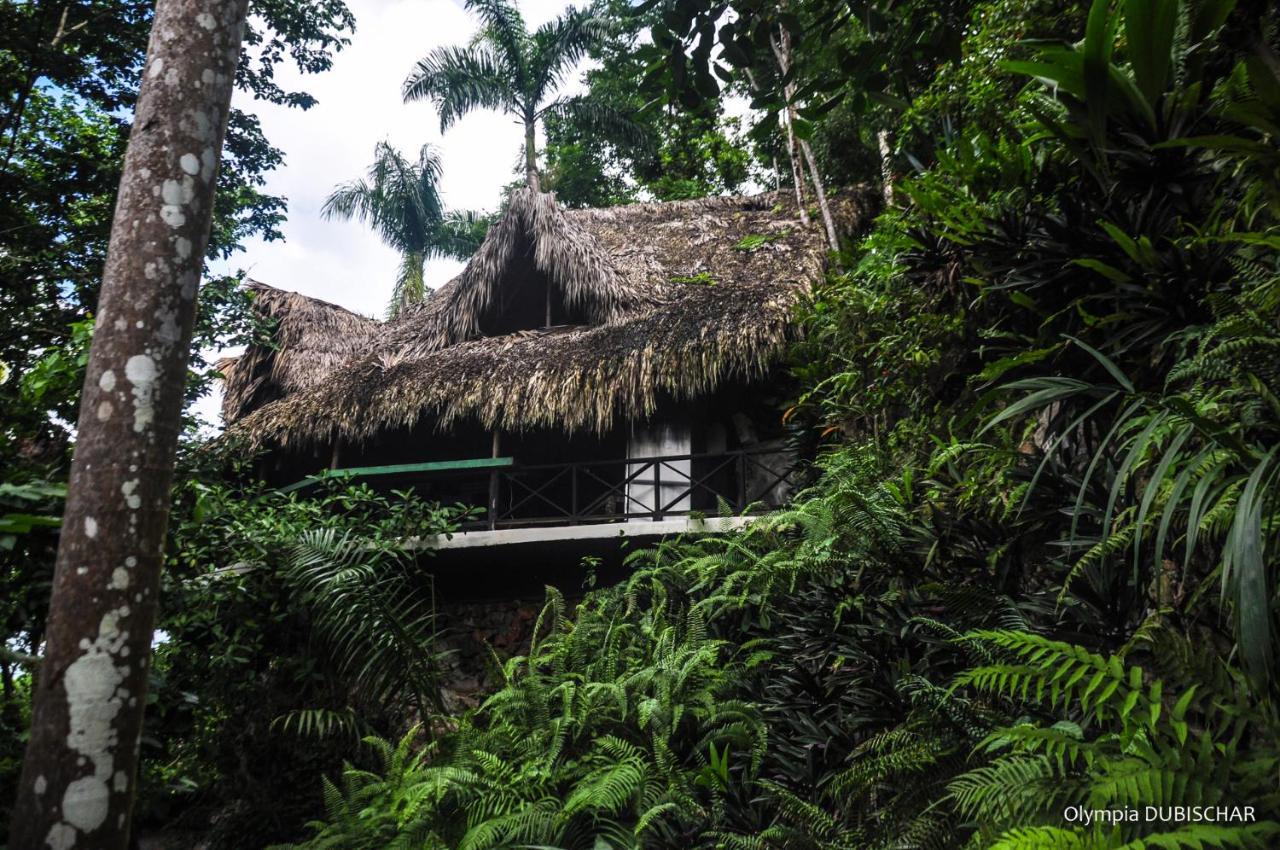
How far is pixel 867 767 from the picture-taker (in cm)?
336

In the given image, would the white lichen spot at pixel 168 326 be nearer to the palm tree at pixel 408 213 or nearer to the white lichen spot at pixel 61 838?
the white lichen spot at pixel 61 838

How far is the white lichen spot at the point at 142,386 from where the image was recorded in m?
2.42

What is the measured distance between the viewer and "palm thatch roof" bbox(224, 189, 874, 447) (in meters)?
→ 8.10

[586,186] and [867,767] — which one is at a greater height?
[586,186]

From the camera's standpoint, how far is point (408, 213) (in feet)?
71.6

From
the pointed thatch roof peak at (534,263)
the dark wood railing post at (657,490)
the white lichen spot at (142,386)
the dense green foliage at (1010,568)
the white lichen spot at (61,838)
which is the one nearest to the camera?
the white lichen spot at (61,838)

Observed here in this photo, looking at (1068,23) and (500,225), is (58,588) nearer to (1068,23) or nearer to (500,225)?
(1068,23)

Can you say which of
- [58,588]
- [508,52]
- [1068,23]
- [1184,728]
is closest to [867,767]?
[1184,728]

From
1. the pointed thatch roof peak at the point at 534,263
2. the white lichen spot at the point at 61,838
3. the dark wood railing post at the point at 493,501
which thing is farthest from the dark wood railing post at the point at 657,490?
the white lichen spot at the point at 61,838

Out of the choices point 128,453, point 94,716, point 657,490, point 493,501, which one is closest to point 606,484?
point 657,490

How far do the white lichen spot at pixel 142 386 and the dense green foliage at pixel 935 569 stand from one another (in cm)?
45

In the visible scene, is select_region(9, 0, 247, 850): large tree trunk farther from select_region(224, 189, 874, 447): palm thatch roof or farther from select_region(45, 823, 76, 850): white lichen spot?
select_region(224, 189, 874, 447): palm thatch roof

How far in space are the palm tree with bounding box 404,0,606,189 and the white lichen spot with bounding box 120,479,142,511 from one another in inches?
608

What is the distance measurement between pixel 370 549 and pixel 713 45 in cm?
541
